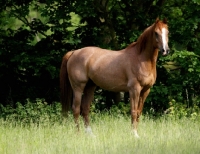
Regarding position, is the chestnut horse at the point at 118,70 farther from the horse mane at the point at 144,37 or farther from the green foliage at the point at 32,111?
the green foliage at the point at 32,111

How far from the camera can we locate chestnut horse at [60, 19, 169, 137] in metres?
10.5

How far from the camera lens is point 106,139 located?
9109 millimetres

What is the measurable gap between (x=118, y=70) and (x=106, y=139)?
6.56 feet

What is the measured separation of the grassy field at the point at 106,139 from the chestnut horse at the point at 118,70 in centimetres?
36

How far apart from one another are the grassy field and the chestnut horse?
36 cm

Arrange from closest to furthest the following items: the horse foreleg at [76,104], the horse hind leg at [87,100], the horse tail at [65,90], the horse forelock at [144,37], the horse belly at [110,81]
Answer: the horse forelock at [144,37]
the horse belly at [110,81]
the horse foreleg at [76,104]
the horse hind leg at [87,100]
the horse tail at [65,90]

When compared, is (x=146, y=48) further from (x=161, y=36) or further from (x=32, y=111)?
(x=32, y=111)

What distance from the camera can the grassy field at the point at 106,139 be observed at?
8.12 meters

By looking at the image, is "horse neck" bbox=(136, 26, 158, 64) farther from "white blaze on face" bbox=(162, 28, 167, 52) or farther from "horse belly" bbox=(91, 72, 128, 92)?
"horse belly" bbox=(91, 72, 128, 92)

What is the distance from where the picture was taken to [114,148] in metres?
8.16

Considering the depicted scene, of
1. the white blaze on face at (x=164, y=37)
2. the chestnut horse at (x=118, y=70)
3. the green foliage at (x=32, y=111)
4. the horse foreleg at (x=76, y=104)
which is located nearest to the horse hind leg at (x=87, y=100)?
the chestnut horse at (x=118, y=70)

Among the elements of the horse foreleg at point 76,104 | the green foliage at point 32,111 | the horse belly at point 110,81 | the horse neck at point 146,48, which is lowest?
the green foliage at point 32,111

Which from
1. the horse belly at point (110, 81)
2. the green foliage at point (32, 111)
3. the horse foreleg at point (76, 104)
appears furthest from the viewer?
the green foliage at point (32, 111)

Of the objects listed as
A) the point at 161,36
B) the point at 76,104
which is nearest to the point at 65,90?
the point at 76,104
